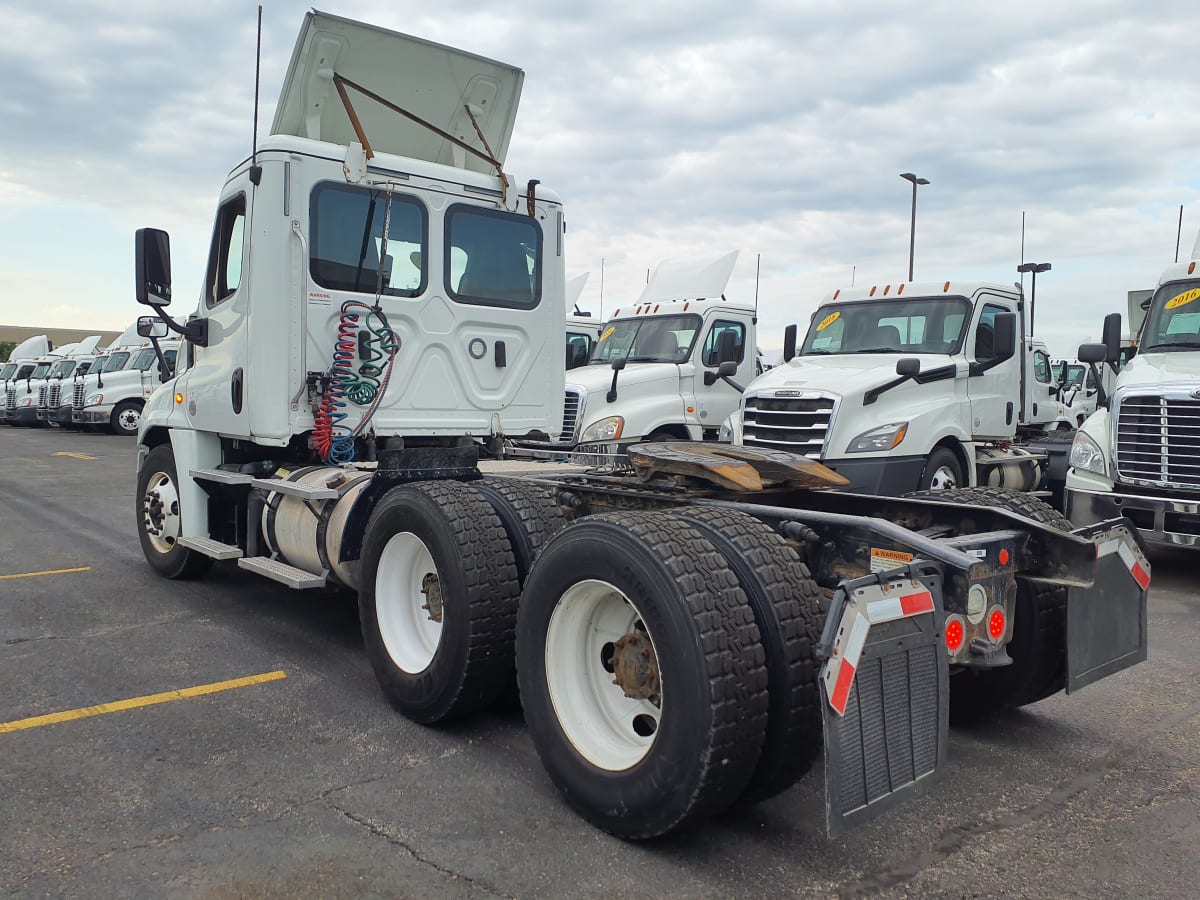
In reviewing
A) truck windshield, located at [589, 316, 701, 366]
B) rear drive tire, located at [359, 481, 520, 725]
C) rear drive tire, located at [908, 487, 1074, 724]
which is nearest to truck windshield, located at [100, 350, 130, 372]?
truck windshield, located at [589, 316, 701, 366]

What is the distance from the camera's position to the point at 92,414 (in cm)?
2572

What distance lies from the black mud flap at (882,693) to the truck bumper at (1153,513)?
5110mm

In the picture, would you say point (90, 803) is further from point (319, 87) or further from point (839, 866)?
point (319, 87)

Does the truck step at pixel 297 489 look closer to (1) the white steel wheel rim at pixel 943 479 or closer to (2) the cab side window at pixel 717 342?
(1) the white steel wheel rim at pixel 943 479

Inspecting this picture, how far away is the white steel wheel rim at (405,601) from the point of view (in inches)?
180

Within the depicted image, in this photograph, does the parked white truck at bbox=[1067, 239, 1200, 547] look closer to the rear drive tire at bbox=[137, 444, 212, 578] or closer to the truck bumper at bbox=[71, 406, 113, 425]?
the rear drive tire at bbox=[137, 444, 212, 578]

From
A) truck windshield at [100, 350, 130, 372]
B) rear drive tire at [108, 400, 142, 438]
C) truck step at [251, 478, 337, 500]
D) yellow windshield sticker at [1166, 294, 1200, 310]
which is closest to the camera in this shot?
truck step at [251, 478, 337, 500]

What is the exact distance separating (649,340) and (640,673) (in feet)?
29.4

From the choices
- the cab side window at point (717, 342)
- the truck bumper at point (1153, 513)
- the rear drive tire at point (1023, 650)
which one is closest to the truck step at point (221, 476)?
the rear drive tire at point (1023, 650)

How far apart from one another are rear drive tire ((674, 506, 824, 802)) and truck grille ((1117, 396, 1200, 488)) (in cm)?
564

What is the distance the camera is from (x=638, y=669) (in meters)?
3.36

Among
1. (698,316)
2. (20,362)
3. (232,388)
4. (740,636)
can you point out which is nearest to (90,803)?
(740,636)

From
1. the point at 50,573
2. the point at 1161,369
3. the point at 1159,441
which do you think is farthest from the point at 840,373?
the point at 50,573

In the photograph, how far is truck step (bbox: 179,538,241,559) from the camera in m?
6.09
